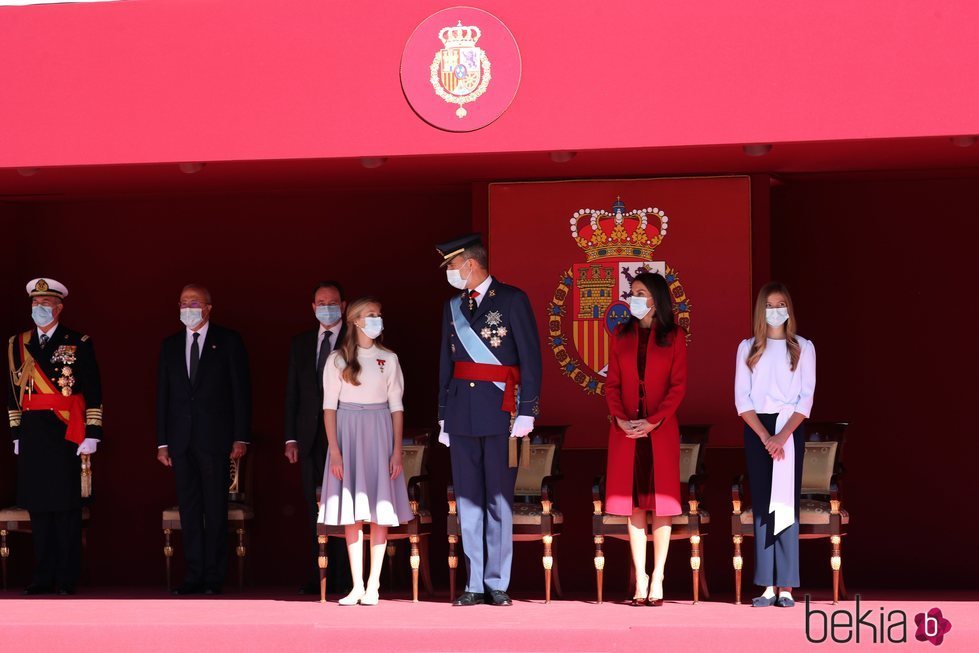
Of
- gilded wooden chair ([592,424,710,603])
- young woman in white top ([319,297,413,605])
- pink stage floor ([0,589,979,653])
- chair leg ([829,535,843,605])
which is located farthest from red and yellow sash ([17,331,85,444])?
chair leg ([829,535,843,605])

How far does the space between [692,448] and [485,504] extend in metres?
1.26

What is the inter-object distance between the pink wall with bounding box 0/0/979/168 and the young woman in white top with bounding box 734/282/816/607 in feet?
3.21

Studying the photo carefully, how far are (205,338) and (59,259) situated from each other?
152cm

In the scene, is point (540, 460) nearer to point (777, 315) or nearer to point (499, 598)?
point (499, 598)

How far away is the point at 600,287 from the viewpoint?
8250mm

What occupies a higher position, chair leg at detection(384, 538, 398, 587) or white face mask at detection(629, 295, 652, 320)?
white face mask at detection(629, 295, 652, 320)

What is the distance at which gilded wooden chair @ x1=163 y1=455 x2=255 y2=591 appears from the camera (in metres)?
8.54

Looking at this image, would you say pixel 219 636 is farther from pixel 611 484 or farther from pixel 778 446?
pixel 778 446

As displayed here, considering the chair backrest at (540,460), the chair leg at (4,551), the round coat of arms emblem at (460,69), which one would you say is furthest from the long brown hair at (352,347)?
the chair leg at (4,551)

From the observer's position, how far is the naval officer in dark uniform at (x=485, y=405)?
7.31 m

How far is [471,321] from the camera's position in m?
7.38

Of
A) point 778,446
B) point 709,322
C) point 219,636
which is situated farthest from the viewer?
point 709,322

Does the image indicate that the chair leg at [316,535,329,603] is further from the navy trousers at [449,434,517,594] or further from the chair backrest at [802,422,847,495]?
the chair backrest at [802,422,847,495]

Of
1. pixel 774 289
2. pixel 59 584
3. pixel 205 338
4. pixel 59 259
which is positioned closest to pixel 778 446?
pixel 774 289
